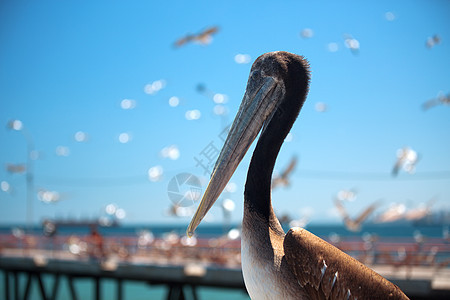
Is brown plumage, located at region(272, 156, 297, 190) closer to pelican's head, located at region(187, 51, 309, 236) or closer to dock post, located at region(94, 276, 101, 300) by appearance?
dock post, located at region(94, 276, 101, 300)

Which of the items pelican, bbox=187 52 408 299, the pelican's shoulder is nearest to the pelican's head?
pelican, bbox=187 52 408 299

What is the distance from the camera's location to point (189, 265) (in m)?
14.1

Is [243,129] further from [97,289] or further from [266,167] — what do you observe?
[97,289]

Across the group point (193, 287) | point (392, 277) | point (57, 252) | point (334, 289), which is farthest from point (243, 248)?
point (57, 252)

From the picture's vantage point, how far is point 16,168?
76.6 feet

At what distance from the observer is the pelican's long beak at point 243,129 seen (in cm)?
270

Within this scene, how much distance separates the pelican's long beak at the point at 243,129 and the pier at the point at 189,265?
8.09m

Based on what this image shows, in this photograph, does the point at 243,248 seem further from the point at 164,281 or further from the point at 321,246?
the point at 164,281

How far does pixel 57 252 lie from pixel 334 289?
18.3 meters

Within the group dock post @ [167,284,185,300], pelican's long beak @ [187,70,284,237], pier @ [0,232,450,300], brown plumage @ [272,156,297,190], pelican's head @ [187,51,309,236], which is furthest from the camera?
brown plumage @ [272,156,297,190]

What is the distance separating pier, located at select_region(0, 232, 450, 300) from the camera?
1142cm

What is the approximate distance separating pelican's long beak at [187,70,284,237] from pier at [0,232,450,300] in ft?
26.5

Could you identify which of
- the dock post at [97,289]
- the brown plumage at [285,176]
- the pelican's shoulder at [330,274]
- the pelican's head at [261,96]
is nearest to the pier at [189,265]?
the dock post at [97,289]

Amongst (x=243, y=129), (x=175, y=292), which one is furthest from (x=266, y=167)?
(x=175, y=292)
